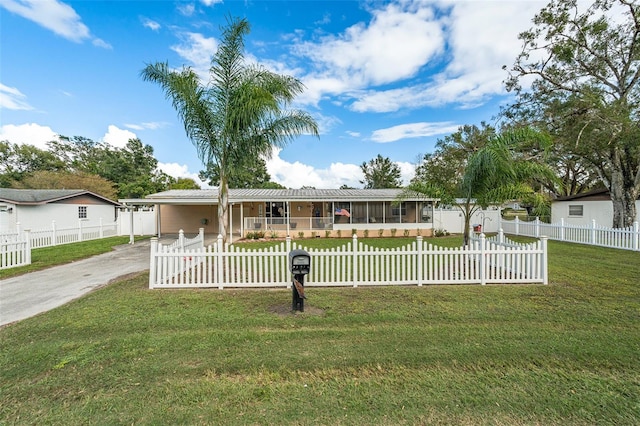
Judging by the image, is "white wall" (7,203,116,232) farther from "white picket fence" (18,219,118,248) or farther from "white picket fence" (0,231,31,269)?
"white picket fence" (0,231,31,269)

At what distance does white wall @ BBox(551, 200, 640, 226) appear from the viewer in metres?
14.9

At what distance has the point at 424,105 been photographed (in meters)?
18.1

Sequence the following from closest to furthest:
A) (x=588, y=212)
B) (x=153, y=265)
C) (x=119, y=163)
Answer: (x=153, y=265), (x=588, y=212), (x=119, y=163)

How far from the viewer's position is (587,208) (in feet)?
51.9

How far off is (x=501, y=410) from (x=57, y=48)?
712 inches

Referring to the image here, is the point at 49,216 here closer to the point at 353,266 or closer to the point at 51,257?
the point at 51,257

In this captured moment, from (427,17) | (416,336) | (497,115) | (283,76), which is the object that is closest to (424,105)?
(497,115)

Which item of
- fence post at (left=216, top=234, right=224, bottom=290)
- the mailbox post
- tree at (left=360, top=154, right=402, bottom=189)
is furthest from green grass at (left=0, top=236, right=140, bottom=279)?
tree at (left=360, top=154, right=402, bottom=189)

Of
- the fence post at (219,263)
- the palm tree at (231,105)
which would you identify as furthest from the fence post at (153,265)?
the palm tree at (231,105)

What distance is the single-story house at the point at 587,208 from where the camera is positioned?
1498cm

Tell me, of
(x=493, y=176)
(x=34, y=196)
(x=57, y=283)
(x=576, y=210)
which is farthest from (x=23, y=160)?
(x=576, y=210)

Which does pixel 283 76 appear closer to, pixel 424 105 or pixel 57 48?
pixel 57 48

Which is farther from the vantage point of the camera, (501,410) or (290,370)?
(290,370)

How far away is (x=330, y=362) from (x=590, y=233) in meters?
14.7
